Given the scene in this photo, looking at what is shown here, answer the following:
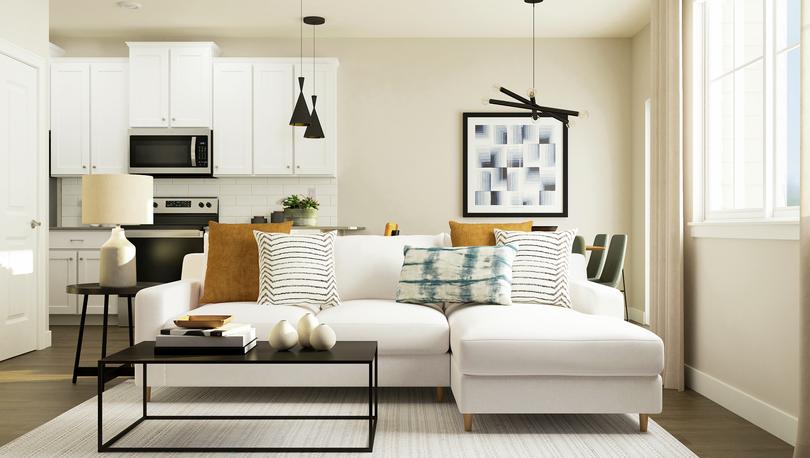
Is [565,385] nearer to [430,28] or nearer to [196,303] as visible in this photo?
[196,303]

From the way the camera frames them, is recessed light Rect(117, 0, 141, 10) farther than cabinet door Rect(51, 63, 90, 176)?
No

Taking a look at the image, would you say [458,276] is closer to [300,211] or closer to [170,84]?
[300,211]

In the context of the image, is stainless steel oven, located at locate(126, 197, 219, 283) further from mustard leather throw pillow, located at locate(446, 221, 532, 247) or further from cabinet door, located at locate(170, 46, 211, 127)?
mustard leather throw pillow, located at locate(446, 221, 532, 247)

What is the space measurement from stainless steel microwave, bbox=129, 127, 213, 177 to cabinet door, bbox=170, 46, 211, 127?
107 mm

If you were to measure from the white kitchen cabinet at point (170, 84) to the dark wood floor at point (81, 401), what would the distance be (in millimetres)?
2678

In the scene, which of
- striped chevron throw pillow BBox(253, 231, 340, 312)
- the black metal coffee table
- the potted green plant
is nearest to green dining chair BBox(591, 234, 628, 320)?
striped chevron throw pillow BBox(253, 231, 340, 312)

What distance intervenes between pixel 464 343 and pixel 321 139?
13.5 ft

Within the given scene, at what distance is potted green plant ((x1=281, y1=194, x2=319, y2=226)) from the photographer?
21.3ft

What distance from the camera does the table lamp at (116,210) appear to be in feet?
12.3

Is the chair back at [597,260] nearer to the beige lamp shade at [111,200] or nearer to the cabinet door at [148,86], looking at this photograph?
the beige lamp shade at [111,200]

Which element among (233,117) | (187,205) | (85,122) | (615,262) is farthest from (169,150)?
(615,262)

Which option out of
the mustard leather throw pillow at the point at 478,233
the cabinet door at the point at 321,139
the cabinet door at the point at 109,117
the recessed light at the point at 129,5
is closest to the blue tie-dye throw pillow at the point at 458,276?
the mustard leather throw pillow at the point at 478,233

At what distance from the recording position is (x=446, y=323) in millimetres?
3398

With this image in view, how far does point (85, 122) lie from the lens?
6633mm
